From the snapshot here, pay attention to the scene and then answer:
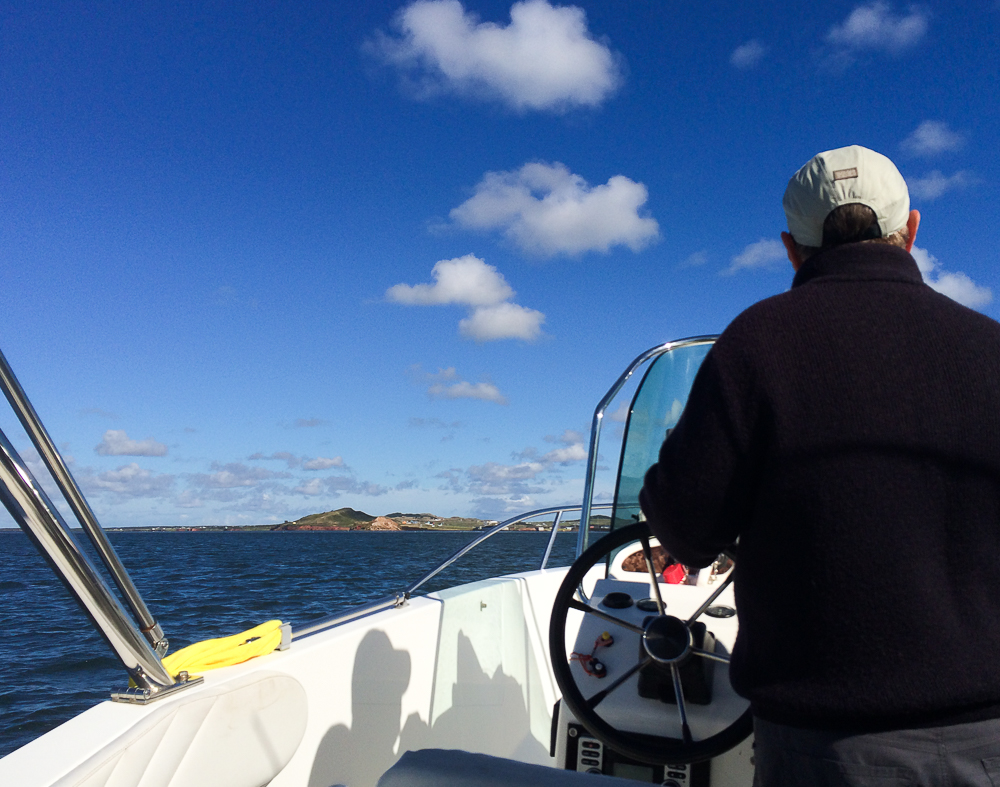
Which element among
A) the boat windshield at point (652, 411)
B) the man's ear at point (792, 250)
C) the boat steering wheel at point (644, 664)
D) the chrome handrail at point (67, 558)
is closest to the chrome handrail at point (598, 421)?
the boat windshield at point (652, 411)

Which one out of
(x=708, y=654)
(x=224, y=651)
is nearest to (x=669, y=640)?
(x=708, y=654)

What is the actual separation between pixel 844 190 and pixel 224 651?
5.94ft

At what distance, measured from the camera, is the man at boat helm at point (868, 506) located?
0.78 meters

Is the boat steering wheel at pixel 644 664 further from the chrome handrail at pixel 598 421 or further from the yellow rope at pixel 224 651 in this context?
the yellow rope at pixel 224 651

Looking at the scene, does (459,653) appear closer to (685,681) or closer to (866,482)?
(685,681)

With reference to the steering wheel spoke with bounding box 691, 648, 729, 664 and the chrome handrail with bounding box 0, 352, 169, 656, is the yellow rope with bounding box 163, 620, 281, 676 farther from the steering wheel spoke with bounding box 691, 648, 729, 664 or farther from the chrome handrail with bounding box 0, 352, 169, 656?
the steering wheel spoke with bounding box 691, 648, 729, 664

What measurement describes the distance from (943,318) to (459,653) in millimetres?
2072

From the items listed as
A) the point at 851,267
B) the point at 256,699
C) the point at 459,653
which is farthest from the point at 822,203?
the point at 459,653

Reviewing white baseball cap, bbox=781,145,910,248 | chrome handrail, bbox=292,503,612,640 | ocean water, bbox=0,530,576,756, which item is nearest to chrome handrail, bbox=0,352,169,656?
ocean water, bbox=0,530,576,756

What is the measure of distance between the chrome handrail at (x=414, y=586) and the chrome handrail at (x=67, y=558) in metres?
0.74

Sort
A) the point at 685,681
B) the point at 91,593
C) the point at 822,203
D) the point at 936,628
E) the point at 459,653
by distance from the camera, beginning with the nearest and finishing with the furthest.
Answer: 1. the point at 936,628
2. the point at 822,203
3. the point at 91,593
4. the point at 685,681
5. the point at 459,653

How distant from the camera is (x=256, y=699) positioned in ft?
5.65

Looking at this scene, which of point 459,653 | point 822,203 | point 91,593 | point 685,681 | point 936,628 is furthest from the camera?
point 459,653

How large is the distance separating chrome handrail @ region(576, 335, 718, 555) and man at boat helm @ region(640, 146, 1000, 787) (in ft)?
4.28
